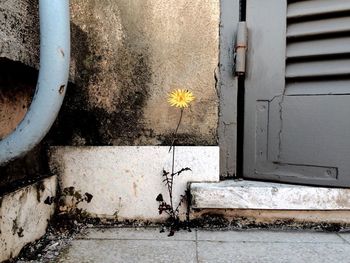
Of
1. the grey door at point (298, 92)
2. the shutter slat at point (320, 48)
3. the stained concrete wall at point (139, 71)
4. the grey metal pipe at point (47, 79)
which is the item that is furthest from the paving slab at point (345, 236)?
the grey metal pipe at point (47, 79)

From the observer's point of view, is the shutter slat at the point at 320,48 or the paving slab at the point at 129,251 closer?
the paving slab at the point at 129,251

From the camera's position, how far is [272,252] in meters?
1.35

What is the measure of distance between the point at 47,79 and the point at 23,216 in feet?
1.95

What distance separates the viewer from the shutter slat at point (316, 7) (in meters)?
1.56

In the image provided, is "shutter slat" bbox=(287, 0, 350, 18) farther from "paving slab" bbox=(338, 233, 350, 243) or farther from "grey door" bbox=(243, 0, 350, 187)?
"paving slab" bbox=(338, 233, 350, 243)

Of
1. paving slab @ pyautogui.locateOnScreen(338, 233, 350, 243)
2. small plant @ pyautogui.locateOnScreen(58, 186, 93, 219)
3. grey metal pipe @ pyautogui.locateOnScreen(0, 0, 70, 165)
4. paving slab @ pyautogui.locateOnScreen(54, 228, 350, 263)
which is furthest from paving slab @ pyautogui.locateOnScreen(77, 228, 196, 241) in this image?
paving slab @ pyautogui.locateOnScreen(338, 233, 350, 243)

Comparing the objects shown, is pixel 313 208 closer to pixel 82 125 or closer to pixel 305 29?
pixel 305 29

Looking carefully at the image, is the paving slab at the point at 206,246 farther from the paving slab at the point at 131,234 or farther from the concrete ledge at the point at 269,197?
the concrete ledge at the point at 269,197

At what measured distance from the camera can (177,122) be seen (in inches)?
68.5

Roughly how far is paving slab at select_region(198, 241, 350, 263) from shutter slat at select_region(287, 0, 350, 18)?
1.13 metres

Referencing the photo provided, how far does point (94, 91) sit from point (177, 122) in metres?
0.50

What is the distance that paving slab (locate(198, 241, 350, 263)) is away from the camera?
1285 millimetres

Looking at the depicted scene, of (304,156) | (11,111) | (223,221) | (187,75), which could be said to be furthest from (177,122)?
(11,111)

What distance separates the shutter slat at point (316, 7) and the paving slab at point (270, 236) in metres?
Result: 1.11
